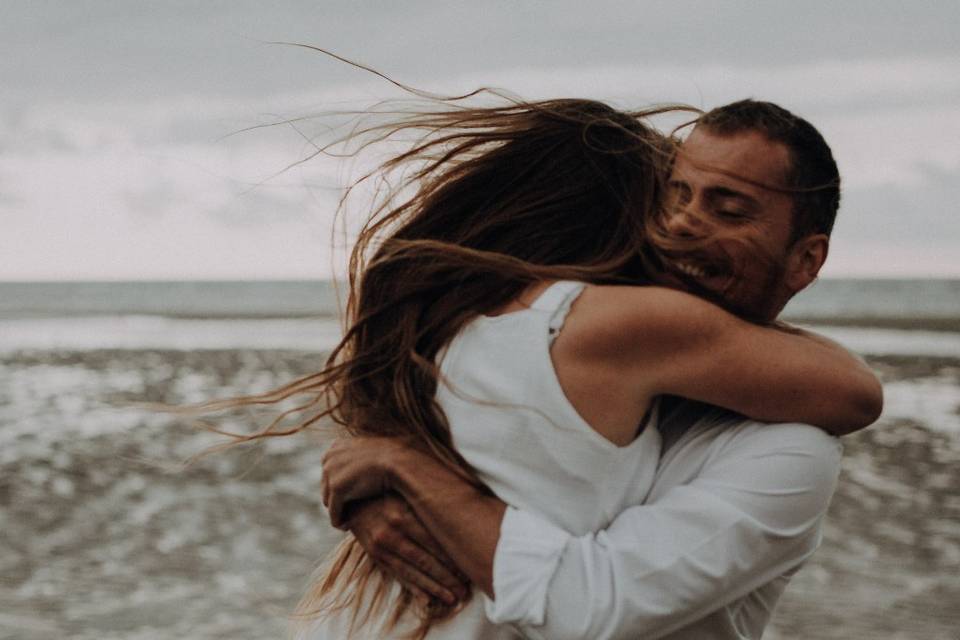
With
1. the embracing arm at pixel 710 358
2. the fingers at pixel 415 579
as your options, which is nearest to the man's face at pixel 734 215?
the embracing arm at pixel 710 358

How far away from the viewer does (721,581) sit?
6.16 feet

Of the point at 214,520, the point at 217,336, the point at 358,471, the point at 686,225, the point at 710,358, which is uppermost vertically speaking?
the point at 686,225

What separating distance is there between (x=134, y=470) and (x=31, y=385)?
5.85 meters

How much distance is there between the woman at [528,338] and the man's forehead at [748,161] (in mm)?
111

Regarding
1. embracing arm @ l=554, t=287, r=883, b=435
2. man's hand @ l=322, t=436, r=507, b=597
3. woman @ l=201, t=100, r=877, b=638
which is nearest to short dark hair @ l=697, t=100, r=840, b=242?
woman @ l=201, t=100, r=877, b=638

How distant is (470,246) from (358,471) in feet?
1.58

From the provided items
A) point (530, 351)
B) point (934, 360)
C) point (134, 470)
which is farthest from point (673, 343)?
point (934, 360)

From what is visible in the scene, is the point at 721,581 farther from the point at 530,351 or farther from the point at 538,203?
the point at 538,203

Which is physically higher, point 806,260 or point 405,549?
point 806,260

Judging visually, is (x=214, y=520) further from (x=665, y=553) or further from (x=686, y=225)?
(x=665, y=553)

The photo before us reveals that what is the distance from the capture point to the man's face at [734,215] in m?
2.18

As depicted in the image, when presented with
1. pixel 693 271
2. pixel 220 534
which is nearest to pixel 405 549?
pixel 693 271

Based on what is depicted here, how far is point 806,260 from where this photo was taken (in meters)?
2.32

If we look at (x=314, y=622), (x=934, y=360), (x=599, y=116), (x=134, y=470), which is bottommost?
(x=934, y=360)
